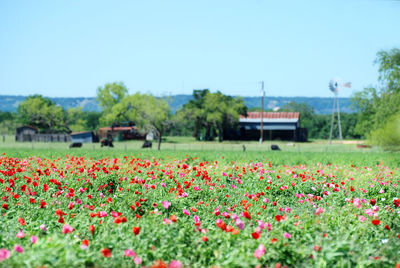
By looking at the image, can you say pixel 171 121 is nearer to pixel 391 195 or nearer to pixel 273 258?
pixel 391 195

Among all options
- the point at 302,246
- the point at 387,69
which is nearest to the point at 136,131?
the point at 387,69

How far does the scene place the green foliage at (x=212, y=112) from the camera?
63.9 metres

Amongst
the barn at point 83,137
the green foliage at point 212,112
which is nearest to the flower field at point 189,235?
the green foliage at point 212,112

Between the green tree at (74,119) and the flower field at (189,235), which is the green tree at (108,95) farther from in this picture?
the flower field at (189,235)

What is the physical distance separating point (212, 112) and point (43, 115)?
33.3 m

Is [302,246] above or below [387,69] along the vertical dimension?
below

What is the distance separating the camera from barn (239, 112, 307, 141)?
68562mm

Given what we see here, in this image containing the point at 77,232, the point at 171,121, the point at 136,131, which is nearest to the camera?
the point at 77,232

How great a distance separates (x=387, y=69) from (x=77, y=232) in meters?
38.7

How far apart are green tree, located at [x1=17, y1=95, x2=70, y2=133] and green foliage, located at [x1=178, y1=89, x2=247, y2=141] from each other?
2562cm

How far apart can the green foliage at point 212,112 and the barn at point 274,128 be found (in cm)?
212

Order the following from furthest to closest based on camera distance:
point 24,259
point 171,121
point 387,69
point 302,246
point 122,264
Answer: point 171,121 → point 387,69 → point 302,246 → point 122,264 → point 24,259

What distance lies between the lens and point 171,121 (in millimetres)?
59969

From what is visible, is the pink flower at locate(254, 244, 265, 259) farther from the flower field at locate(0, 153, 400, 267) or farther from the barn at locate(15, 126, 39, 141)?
the barn at locate(15, 126, 39, 141)
